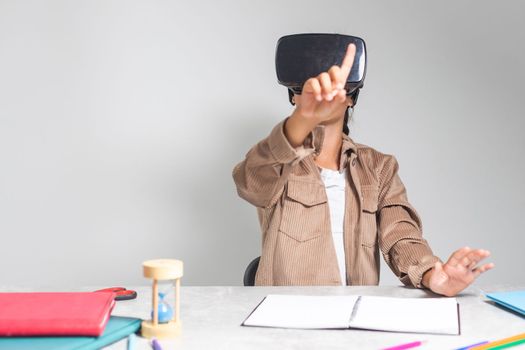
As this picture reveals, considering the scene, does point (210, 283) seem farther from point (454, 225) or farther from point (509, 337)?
point (509, 337)

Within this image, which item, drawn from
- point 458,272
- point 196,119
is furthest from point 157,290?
point 196,119

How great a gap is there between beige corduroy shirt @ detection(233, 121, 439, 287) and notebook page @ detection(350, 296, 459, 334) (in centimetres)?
36

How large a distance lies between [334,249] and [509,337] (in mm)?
665

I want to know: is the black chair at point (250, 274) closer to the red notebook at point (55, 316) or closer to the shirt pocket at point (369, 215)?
the shirt pocket at point (369, 215)

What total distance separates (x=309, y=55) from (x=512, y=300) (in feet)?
1.98

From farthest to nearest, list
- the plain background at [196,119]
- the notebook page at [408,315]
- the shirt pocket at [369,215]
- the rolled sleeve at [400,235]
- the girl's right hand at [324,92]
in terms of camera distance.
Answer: the plain background at [196,119]
the shirt pocket at [369,215]
the rolled sleeve at [400,235]
the girl's right hand at [324,92]
the notebook page at [408,315]

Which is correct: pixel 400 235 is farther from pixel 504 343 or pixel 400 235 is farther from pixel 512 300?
pixel 504 343

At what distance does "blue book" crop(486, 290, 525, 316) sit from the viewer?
2.90 ft

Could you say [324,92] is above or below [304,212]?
above

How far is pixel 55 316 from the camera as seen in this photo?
690 mm

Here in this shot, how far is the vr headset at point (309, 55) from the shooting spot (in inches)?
47.3

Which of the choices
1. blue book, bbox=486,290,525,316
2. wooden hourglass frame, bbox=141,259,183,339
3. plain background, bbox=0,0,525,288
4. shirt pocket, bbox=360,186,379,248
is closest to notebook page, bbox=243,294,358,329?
wooden hourglass frame, bbox=141,259,183,339

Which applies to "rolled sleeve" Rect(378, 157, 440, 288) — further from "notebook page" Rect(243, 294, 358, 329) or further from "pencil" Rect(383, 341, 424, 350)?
"pencil" Rect(383, 341, 424, 350)

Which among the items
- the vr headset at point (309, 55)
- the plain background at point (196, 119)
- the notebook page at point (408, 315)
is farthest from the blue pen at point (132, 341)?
the plain background at point (196, 119)
